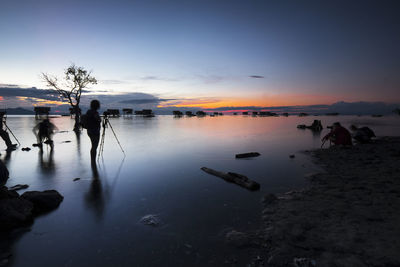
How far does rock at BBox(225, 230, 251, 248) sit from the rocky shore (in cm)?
35

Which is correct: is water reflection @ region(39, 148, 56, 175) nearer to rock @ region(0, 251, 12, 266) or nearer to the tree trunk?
rock @ region(0, 251, 12, 266)

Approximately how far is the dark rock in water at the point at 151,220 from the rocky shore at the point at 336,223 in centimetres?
251

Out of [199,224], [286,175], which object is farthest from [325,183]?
[199,224]

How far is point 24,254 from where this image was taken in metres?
3.58

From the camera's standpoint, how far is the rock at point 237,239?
380 cm

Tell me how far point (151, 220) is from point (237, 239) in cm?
217

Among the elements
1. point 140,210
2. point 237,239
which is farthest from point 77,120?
point 237,239

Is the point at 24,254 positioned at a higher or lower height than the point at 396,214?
lower

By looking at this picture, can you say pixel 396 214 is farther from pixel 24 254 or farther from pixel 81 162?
pixel 81 162

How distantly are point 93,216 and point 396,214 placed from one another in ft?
24.8

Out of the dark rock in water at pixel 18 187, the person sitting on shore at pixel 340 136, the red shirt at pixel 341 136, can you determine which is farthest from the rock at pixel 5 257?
the red shirt at pixel 341 136

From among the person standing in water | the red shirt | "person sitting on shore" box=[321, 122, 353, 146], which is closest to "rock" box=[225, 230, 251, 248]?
the person standing in water

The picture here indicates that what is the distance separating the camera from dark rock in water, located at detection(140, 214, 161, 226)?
4660mm

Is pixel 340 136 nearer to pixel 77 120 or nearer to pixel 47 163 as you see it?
pixel 47 163
